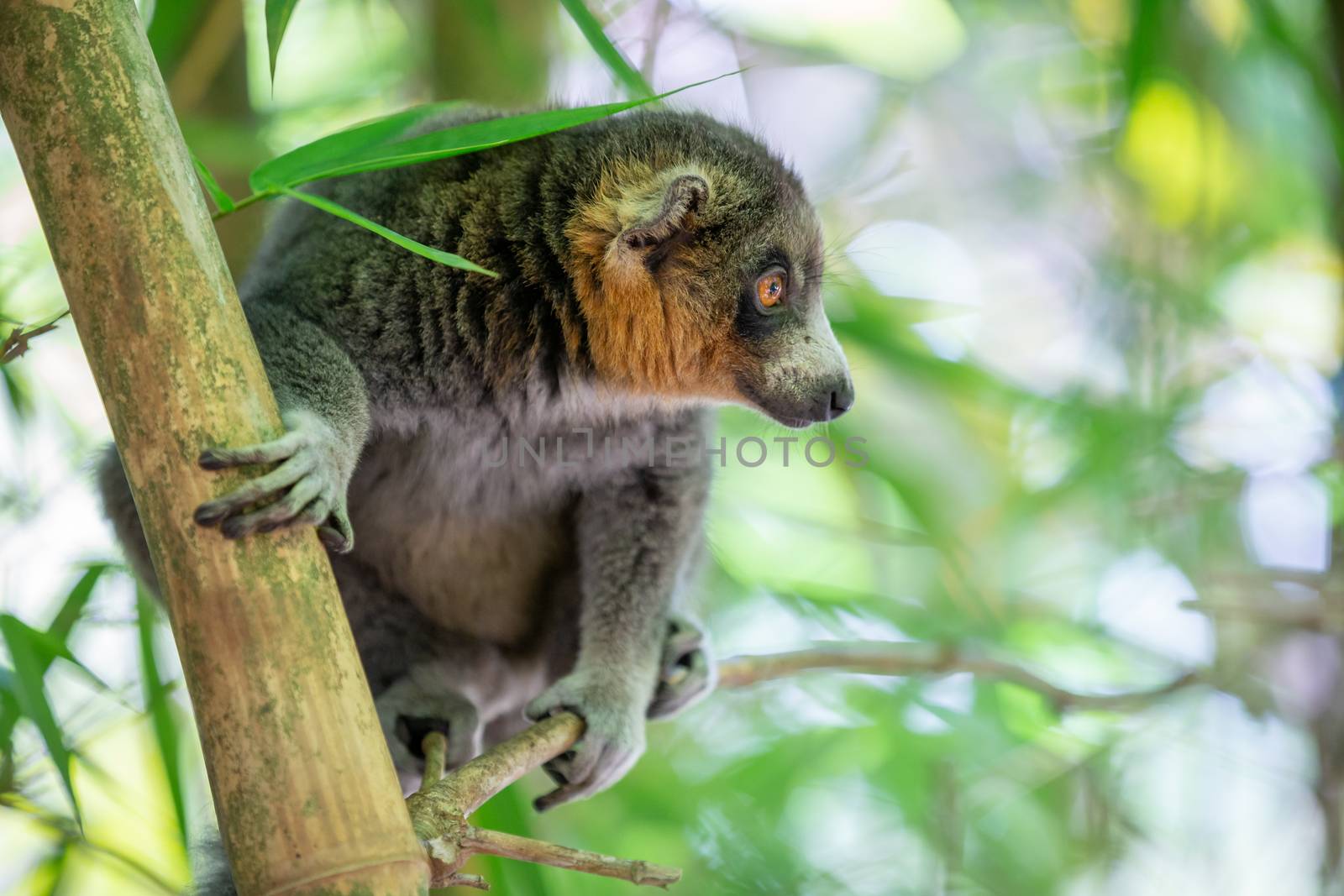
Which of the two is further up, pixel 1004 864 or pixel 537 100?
pixel 537 100

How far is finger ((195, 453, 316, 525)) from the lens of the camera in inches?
69.7

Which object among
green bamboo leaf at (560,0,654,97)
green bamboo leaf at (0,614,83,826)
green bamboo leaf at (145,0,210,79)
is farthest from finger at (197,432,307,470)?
green bamboo leaf at (145,0,210,79)

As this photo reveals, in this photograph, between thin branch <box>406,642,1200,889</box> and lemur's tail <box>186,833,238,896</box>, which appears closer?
thin branch <box>406,642,1200,889</box>

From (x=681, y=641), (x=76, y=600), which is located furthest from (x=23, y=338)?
(x=681, y=641)

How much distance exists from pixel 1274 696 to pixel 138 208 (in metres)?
4.76

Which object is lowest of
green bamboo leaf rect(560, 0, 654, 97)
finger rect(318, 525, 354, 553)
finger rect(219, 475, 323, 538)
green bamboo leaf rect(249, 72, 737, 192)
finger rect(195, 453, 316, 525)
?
finger rect(318, 525, 354, 553)

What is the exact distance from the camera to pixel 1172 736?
488 cm

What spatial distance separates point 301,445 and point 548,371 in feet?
3.72

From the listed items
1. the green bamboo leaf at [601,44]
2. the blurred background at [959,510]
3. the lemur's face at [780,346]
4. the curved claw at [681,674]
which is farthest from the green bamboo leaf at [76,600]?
the green bamboo leaf at [601,44]

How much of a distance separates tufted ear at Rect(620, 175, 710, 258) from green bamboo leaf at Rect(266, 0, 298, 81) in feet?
3.23

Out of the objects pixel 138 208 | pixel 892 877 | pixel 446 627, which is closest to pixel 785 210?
pixel 446 627

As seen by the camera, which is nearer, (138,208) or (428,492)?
(138,208)

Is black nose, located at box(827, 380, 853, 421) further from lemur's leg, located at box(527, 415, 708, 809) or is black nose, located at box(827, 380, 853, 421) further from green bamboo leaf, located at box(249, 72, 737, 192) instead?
green bamboo leaf, located at box(249, 72, 737, 192)

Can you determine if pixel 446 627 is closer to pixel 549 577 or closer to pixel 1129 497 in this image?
pixel 549 577
